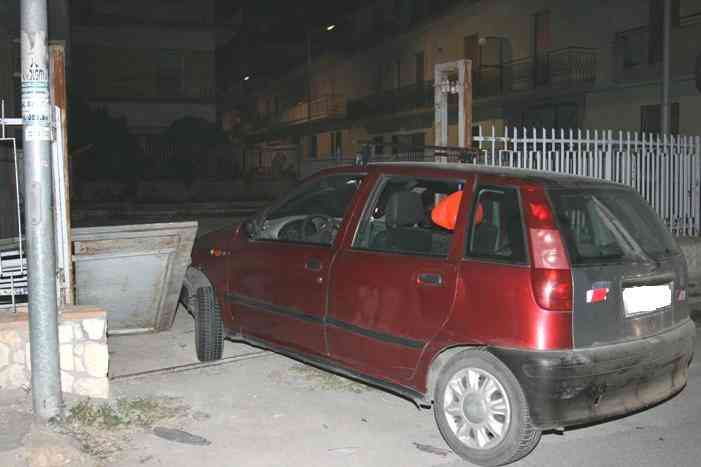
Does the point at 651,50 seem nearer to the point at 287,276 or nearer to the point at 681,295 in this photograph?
the point at 681,295

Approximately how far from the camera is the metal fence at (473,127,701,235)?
31.9ft

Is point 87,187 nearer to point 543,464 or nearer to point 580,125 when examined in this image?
point 580,125

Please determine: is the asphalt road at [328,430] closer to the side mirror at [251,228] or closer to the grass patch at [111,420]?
the grass patch at [111,420]

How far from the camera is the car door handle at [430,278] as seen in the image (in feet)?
14.9

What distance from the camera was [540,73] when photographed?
2872 cm

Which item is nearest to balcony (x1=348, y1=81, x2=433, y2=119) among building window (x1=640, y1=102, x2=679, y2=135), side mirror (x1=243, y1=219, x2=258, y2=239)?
building window (x1=640, y1=102, x2=679, y2=135)

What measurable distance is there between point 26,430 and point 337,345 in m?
2.05

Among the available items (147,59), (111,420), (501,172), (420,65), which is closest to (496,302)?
(501,172)

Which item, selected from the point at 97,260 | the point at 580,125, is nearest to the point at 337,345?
the point at 97,260

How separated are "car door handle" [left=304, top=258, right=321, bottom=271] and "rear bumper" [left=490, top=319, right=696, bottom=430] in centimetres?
152

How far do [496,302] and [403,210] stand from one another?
1.12 metres

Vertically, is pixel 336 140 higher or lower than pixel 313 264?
higher

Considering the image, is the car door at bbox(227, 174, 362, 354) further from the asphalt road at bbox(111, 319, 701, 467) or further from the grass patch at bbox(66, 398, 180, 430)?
the grass patch at bbox(66, 398, 180, 430)

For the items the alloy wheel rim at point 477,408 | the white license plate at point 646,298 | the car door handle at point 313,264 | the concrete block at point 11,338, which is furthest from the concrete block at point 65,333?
the white license plate at point 646,298
